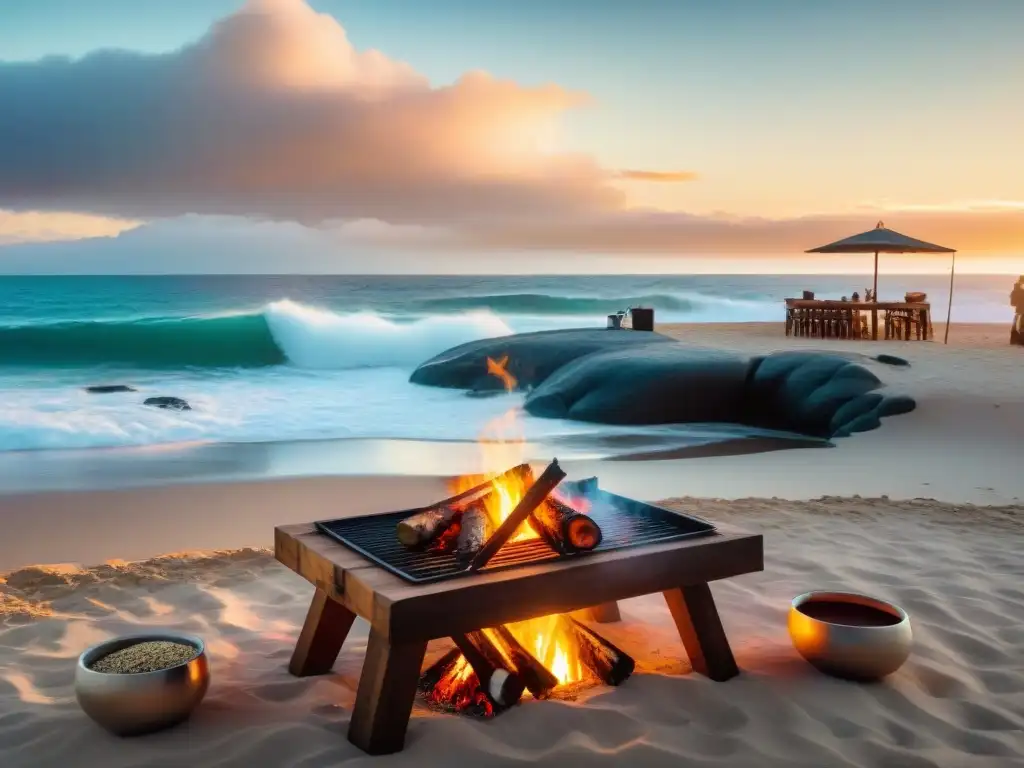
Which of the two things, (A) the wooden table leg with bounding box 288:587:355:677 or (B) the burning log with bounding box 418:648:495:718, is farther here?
(A) the wooden table leg with bounding box 288:587:355:677

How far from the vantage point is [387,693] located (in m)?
2.85

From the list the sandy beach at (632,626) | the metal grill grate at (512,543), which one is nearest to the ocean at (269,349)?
the sandy beach at (632,626)

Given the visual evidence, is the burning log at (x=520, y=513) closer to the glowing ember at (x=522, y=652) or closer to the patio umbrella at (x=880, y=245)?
the glowing ember at (x=522, y=652)

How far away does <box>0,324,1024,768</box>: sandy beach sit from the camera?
300cm

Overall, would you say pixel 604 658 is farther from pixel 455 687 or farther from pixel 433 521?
pixel 433 521

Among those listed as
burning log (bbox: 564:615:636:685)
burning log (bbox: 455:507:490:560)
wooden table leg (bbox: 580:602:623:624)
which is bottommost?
wooden table leg (bbox: 580:602:623:624)

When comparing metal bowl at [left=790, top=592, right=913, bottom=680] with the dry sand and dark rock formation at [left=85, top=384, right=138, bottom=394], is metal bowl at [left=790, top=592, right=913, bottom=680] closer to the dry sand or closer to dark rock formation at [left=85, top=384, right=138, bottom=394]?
the dry sand

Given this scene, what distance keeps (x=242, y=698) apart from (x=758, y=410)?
365 inches

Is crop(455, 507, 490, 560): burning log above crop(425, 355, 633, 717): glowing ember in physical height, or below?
above

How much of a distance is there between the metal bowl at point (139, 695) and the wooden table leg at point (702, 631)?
1711 mm

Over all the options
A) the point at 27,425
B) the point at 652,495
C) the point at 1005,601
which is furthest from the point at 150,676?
the point at 27,425

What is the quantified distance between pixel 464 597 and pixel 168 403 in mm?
12964

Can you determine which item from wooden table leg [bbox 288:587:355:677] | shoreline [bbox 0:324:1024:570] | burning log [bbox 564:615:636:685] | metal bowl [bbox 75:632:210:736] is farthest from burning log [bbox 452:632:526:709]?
shoreline [bbox 0:324:1024:570]

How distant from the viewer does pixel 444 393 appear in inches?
577
